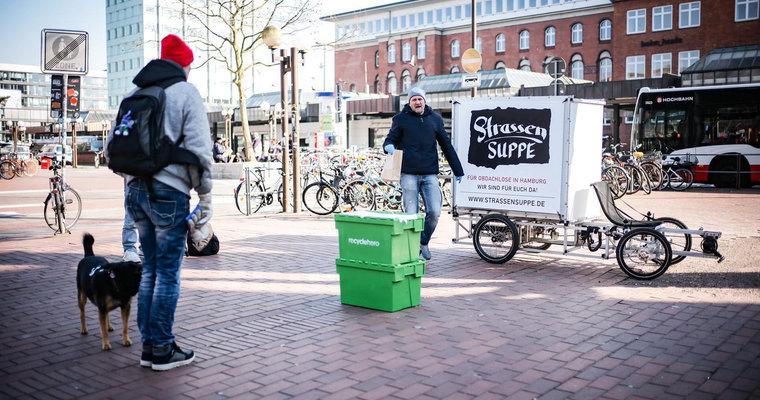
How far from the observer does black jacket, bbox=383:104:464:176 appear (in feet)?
25.3

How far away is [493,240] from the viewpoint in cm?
788

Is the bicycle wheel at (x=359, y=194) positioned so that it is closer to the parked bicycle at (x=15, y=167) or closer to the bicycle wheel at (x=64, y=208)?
the bicycle wheel at (x=64, y=208)

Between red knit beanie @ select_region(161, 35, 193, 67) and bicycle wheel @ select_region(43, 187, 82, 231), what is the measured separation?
23.4ft

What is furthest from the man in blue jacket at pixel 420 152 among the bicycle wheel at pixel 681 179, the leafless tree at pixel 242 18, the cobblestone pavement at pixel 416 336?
the leafless tree at pixel 242 18

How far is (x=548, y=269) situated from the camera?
→ 24.9 feet

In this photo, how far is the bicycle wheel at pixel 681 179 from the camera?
20062 mm

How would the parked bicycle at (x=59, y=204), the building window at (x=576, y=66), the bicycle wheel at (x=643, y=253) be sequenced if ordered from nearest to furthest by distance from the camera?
the bicycle wheel at (x=643, y=253), the parked bicycle at (x=59, y=204), the building window at (x=576, y=66)

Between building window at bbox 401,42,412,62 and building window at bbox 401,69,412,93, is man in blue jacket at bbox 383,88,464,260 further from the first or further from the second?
building window at bbox 401,42,412,62

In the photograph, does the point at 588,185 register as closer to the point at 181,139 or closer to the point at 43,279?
the point at 181,139

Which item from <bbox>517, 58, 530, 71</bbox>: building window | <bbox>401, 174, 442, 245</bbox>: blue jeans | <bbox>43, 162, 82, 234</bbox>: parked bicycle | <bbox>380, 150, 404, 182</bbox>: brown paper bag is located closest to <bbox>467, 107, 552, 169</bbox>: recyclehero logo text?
<bbox>401, 174, 442, 245</bbox>: blue jeans

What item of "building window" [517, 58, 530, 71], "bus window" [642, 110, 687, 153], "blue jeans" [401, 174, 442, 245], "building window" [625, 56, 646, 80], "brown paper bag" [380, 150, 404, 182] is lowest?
"blue jeans" [401, 174, 442, 245]

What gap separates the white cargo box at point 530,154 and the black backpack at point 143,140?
15.1 feet

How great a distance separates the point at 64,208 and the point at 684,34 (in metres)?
54.6

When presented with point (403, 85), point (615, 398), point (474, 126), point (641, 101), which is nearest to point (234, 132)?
point (403, 85)
